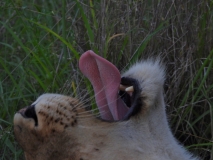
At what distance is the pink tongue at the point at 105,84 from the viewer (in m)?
2.00

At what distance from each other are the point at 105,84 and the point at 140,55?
2.64ft

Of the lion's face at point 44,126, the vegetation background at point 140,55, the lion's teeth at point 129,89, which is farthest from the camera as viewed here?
the vegetation background at point 140,55

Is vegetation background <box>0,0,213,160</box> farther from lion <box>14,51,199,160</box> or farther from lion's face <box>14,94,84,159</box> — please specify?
lion's face <box>14,94,84,159</box>

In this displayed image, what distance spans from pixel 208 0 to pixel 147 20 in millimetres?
310

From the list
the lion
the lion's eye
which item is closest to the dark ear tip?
the lion

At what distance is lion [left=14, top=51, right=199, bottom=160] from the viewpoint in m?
1.79

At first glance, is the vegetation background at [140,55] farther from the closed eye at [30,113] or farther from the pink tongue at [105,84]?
the closed eye at [30,113]

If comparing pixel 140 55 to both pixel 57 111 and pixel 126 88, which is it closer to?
pixel 126 88

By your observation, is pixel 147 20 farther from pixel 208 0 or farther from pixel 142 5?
pixel 208 0

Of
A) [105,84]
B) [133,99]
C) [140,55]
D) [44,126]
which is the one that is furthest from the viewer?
[140,55]

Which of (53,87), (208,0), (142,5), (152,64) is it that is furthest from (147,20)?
(152,64)

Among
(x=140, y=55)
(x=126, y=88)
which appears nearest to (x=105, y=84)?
(x=126, y=88)

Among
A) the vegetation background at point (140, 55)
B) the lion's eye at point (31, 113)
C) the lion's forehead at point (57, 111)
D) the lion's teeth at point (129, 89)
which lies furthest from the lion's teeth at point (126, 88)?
the vegetation background at point (140, 55)

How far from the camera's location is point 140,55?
2830 mm
